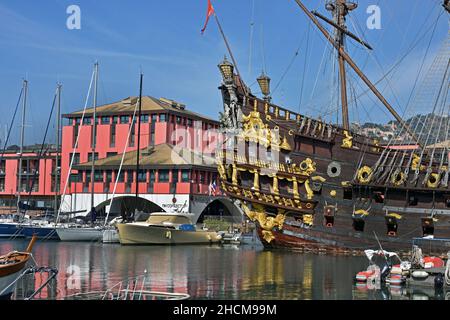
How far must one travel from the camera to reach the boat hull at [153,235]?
157 feet

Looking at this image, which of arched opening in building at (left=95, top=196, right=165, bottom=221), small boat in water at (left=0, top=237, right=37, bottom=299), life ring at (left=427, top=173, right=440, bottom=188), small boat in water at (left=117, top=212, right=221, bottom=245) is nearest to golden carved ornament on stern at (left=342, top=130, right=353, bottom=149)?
life ring at (left=427, top=173, right=440, bottom=188)

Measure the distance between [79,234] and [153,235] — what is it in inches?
310

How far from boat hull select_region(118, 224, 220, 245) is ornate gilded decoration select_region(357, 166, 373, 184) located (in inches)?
645

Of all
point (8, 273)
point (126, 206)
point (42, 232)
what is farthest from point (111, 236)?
point (8, 273)

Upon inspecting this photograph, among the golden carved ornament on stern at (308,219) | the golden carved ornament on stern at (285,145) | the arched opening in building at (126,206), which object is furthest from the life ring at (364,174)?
the arched opening in building at (126,206)

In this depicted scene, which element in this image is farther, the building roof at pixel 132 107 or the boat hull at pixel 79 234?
the building roof at pixel 132 107

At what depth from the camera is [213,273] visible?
97.5 feet

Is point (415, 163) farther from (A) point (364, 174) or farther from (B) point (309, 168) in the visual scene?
(B) point (309, 168)

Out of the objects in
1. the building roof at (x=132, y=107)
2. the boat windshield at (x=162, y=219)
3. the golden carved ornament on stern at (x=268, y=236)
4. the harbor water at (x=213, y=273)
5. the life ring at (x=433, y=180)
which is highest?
the building roof at (x=132, y=107)

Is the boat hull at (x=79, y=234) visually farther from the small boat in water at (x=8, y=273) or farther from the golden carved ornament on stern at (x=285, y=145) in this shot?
the small boat in water at (x=8, y=273)

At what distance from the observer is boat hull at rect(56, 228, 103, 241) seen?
5231 centimetres

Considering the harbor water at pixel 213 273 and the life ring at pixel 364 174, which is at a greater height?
the life ring at pixel 364 174

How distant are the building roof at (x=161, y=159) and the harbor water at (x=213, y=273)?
69.6 feet

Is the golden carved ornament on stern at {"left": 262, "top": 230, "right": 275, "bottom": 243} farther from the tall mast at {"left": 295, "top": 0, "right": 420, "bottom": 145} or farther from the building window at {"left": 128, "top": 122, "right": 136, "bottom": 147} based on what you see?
the building window at {"left": 128, "top": 122, "right": 136, "bottom": 147}
